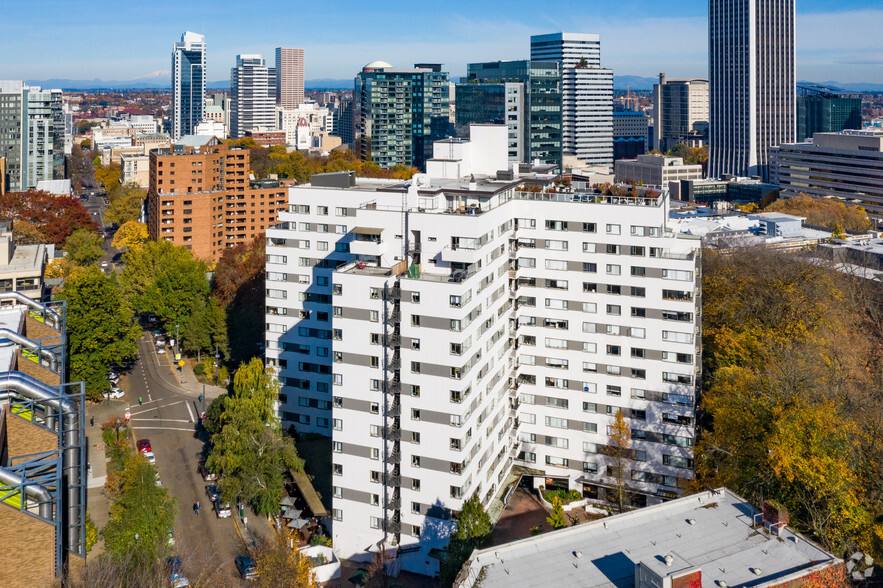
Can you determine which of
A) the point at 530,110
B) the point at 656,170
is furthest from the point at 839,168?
the point at 530,110

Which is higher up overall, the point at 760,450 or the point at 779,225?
the point at 779,225

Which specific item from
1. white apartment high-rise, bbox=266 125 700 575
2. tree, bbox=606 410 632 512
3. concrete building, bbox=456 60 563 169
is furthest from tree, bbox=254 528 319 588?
concrete building, bbox=456 60 563 169

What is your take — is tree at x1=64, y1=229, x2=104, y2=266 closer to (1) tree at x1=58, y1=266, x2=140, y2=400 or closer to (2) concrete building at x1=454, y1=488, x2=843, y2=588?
(1) tree at x1=58, y1=266, x2=140, y2=400

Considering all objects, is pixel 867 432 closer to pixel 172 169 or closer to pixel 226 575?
pixel 226 575

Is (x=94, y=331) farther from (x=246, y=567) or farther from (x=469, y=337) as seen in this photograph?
(x=469, y=337)

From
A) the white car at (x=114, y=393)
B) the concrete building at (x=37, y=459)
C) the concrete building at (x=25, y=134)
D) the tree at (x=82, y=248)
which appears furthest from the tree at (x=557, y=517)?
the concrete building at (x=25, y=134)

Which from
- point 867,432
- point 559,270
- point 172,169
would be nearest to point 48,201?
point 172,169

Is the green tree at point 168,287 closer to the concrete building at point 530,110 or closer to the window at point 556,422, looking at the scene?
the window at point 556,422
